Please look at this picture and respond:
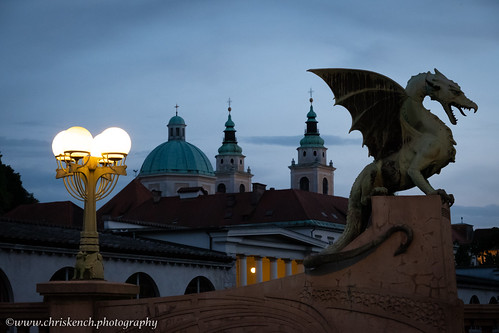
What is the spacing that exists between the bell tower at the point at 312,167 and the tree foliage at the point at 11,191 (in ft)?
234

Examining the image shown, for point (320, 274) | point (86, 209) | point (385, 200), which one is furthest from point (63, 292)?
point (385, 200)

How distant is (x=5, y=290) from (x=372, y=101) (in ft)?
65.6

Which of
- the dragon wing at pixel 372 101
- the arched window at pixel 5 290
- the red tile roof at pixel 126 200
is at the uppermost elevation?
the red tile roof at pixel 126 200

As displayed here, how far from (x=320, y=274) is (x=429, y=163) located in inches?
69.0

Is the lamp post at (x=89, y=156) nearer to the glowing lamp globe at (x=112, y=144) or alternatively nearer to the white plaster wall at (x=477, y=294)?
the glowing lamp globe at (x=112, y=144)

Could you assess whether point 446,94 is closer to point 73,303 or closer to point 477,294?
point 73,303

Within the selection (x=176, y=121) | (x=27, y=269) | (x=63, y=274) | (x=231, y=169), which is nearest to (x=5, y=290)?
(x=27, y=269)

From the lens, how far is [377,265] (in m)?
9.67

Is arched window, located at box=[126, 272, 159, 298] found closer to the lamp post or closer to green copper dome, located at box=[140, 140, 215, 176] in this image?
the lamp post

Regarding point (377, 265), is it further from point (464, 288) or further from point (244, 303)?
point (464, 288)

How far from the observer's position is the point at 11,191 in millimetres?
71312

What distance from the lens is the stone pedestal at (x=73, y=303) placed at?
1040 centimetres

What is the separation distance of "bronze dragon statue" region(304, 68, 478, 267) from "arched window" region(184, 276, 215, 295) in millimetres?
26876

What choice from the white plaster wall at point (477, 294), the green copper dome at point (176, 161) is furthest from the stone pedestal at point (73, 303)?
the green copper dome at point (176, 161)
